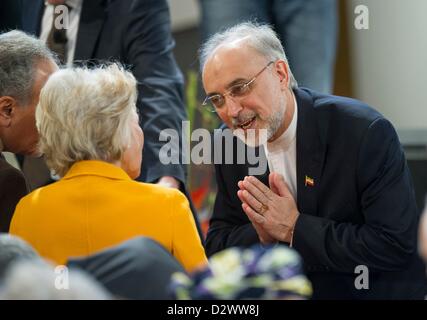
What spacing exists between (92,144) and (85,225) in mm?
221

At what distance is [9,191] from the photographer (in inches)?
111

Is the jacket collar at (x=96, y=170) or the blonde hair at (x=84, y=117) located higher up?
the blonde hair at (x=84, y=117)

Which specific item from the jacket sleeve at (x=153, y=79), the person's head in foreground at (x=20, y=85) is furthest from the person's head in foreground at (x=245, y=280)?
the jacket sleeve at (x=153, y=79)

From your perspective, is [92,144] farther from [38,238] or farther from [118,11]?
[118,11]

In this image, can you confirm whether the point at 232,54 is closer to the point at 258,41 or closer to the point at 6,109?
the point at 258,41

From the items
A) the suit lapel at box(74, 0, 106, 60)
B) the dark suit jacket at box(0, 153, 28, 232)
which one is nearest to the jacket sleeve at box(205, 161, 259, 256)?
the dark suit jacket at box(0, 153, 28, 232)

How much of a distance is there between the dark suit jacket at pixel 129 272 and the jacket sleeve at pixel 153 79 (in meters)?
1.42

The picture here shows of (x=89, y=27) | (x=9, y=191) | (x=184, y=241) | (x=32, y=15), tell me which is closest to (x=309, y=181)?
(x=184, y=241)

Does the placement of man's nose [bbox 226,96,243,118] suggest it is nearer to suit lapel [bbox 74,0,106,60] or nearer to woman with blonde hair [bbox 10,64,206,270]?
woman with blonde hair [bbox 10,64,206,270]

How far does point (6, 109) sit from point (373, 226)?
1.15 metres

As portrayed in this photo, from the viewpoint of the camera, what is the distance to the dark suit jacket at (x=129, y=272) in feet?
6.32

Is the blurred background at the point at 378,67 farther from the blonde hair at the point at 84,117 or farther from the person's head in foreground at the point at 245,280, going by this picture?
the person's head in foreground at the point at 245,280
